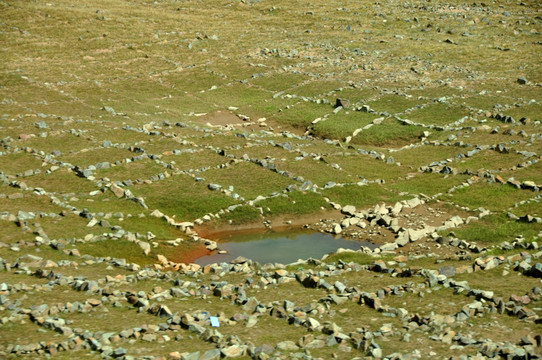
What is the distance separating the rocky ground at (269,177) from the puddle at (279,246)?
639 millimetres

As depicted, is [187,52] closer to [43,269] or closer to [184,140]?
[184,140]

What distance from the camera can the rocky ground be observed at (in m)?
19.1

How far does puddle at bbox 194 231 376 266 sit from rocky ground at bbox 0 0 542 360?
64 centimetres

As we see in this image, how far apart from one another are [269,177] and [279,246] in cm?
483

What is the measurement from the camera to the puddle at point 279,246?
2752 centimetres

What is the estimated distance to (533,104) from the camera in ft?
138

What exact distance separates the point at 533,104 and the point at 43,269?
2880 centimetres

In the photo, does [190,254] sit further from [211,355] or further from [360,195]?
[211,355]

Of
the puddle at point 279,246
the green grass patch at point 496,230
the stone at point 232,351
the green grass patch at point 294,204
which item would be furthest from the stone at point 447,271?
the green grass patch at point 294,204

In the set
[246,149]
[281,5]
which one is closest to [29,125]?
[246,149]

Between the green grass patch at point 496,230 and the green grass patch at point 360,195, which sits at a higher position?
the green grass patch at point 496,230

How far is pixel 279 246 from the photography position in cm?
2889

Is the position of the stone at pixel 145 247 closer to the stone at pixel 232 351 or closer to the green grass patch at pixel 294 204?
the green grass patch at pixel 294 204

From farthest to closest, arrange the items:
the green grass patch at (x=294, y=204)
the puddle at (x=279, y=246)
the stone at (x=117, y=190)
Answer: the green grass patch at (x=294, y=204) < the stone at (x=117, y=190) < the puddle at (x=279, y=246)
